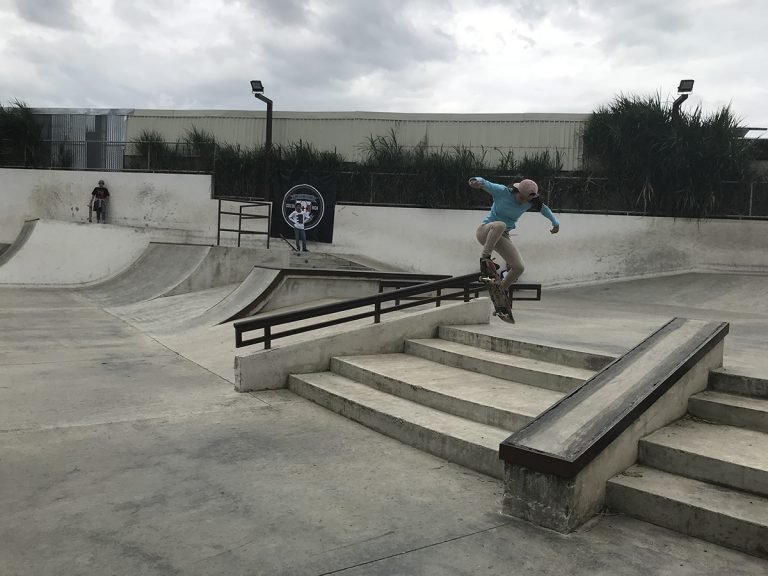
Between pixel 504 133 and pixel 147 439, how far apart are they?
47.9ft

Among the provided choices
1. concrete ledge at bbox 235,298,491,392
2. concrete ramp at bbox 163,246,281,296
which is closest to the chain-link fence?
concrete ramp at bbox 163,246,281,296

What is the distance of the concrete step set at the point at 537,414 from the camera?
10.0 ft

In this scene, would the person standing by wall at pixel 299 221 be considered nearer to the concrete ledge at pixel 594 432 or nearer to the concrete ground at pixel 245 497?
the concrete ground at pixel 245 497

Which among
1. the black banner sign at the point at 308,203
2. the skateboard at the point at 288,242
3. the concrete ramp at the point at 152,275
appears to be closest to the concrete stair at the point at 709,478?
the concrete ramp at the point at 152,275

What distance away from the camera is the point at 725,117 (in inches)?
571

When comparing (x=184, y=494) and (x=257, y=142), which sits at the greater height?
(x=257, y=142)

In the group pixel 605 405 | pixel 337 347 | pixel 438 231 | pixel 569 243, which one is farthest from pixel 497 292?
pixel 438 231

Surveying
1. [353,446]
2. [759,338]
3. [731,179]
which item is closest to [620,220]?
[731,179]

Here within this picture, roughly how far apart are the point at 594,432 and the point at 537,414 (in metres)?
0.99

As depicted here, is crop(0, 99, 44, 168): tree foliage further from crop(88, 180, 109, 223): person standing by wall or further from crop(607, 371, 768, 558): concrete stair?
crop(607, 371, 768, 558): concrete stair

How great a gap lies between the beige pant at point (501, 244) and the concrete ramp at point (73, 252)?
12.4m

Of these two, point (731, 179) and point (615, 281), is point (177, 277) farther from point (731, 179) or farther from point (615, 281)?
point (731, 179)

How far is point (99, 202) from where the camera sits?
60.4ft

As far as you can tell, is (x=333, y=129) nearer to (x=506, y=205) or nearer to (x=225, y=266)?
(x=225, y=266)
